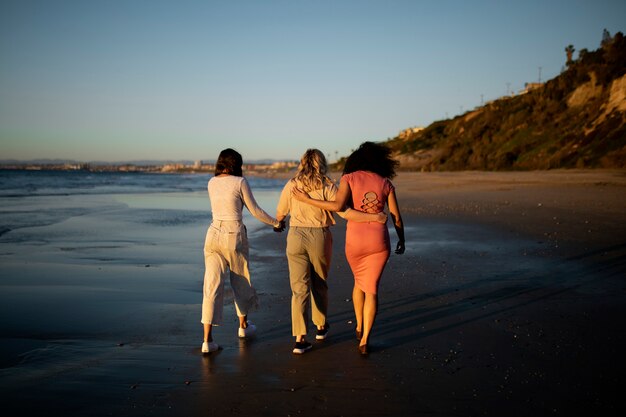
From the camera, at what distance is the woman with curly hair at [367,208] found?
5020mm

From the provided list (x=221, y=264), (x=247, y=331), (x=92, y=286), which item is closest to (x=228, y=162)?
(x=221, y=264)

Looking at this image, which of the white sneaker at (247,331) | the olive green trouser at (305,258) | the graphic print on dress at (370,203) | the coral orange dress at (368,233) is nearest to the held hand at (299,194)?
the olive green trouser at (305,258)

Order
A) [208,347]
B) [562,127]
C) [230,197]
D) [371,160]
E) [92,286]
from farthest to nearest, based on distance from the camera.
→ [562,127] → [92,286] → [230,197] → [371,160] → [208,347]

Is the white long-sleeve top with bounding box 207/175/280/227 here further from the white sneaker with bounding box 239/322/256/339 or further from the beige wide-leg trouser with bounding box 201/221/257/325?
the white sneaker with bounding box 239/322/256/339

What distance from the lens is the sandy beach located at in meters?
3.86

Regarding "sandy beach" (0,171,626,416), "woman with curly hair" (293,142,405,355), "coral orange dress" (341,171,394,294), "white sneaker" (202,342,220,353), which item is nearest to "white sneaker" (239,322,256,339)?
"sandy beach" (0,171,626,416)

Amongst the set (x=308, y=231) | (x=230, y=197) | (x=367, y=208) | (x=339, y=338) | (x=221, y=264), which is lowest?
(x=339, y=338)

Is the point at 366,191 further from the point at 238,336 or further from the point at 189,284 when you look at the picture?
the point at 189,284

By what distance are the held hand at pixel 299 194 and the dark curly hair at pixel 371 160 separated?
46 centimetres

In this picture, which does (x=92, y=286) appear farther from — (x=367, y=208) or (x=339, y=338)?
(x=367, y=208)

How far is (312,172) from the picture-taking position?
17.1 ft

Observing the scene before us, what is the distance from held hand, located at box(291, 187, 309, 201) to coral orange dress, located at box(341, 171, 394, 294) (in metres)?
0.43

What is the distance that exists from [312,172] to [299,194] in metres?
0.26

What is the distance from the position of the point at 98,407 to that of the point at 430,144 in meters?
67.9
